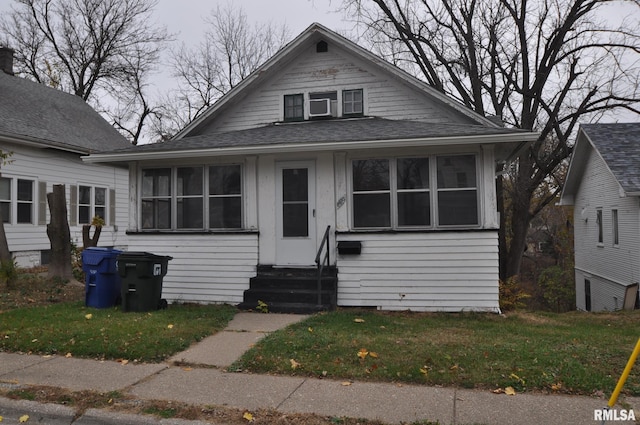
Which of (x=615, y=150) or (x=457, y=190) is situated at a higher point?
(x=615, y=150)

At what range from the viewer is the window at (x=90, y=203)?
17719mm

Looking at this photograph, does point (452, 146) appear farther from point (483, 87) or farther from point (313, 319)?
point (483, 87)

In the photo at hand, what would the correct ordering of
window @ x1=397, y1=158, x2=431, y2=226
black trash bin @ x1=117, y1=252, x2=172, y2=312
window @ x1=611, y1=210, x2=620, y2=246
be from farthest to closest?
window @ x1=611, y1=210, x2=620, y2=246
window @ x1=397, y1=158, x2=431, y2=226
black trash bin @ x1=117, y1=252, x2=172, y2=312

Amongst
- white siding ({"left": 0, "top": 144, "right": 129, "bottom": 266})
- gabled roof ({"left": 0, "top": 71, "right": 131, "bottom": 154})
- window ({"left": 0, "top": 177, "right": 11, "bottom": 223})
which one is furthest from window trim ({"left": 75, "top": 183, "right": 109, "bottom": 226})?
window ({"left": 0, "top": 177, "right": 11, "bottom": 223})

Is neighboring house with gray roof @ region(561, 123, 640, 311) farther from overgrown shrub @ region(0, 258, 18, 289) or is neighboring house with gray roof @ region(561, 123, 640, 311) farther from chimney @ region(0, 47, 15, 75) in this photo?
chimney @ region(0, 47, 15, 75)

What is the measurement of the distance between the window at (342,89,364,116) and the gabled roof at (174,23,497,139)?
80 centimetres

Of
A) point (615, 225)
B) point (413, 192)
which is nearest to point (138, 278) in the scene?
point (413, 192)

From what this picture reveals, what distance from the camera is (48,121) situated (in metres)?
17.4

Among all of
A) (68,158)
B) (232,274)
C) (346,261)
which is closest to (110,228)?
(68,158)

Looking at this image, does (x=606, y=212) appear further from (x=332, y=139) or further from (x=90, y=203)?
(x=90, y=203)

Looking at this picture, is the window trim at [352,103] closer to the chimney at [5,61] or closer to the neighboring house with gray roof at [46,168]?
the neighboring house with gray roof at [46,168]

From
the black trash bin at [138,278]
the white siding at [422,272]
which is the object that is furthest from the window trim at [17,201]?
the white siding at [422,272]

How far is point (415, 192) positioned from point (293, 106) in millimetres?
4156

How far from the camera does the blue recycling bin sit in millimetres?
8602
